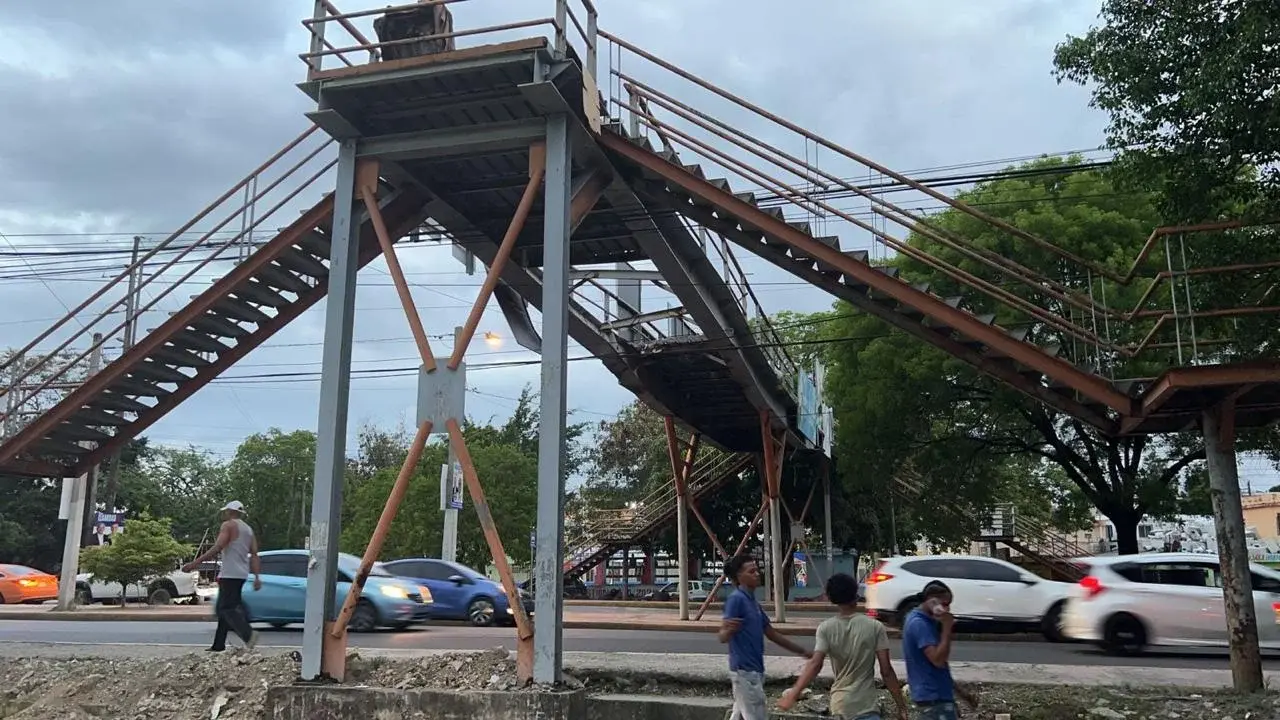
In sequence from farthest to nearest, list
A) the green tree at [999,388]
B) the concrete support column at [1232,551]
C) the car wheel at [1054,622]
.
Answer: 1. the green tree at [999,388]
2. the car wheel at [1054,622]
3. the concrete support column at [1232,551]

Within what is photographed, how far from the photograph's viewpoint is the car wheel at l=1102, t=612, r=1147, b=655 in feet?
46.7

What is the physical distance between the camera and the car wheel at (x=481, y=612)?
64.7 ft

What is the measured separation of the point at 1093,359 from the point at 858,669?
25.7 feet

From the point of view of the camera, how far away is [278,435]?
216ft

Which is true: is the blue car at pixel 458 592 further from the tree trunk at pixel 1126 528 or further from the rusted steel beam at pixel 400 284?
the tree trunk at pixel 1126 528

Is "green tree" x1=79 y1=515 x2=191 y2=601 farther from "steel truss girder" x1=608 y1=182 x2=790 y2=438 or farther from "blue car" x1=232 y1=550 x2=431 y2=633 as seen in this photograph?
"steel truss girder" x1=608 y1=182 x2=790 y2=438

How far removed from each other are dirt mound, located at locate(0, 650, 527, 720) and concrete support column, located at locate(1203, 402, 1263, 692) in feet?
22.7

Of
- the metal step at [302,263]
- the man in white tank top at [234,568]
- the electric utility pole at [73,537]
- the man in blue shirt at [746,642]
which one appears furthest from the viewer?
the electric utility pole at [73,537]

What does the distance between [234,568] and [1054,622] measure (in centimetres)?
1323

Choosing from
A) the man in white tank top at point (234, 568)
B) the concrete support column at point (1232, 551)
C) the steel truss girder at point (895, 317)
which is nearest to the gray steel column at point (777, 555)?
the steel truss girder at point (895, 317)

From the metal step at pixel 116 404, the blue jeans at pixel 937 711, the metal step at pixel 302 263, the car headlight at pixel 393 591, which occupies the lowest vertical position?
the blue jeans at pixel 937 711

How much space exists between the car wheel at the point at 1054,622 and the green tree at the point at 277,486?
2095 inches

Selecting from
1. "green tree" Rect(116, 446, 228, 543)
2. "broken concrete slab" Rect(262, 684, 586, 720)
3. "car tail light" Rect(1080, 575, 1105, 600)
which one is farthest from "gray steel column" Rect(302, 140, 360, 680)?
"green tree" Rect(116, 446, 228, 543)

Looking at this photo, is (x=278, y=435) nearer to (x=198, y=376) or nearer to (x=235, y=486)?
(x=235, y=486)
